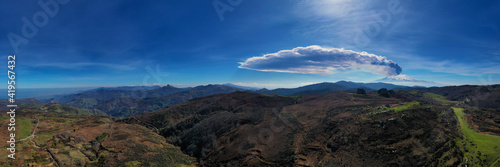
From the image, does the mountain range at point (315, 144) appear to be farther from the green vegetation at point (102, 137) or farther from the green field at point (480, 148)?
the green vegetation at point (102, 137)

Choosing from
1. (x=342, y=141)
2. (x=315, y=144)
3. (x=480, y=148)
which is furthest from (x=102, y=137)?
(x=480, y=148)

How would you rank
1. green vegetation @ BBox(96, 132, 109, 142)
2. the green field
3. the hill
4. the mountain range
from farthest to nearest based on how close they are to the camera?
green vegetation @ BBox(96, 132, 109, 142) → the hill → the mountain range → the green field

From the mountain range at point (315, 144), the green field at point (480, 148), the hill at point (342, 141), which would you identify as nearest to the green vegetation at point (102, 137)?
the mountain range at point (315, 144)

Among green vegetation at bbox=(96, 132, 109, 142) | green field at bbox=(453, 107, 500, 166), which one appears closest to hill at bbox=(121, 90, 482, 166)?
green field at bbox=(453, 107, 500, 166)

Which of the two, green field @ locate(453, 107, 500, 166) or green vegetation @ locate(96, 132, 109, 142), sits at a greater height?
green field @ locate(453, 107, 500, 166)

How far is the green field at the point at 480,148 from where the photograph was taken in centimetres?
1550

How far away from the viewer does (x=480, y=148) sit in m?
17.1

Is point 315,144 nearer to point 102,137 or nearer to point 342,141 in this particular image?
point 342,141

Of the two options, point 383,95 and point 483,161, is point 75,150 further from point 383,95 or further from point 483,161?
point 383,95

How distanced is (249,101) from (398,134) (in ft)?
243

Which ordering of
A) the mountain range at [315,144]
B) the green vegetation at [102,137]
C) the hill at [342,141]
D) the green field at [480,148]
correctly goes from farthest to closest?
the green vegetation at [102,137], the hill at [342,141], the mountain range at [315,144], the green field at [480,148]

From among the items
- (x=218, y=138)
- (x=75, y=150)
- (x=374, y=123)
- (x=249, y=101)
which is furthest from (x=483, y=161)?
(x=249, y=101)

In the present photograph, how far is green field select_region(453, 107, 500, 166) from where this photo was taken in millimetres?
15498

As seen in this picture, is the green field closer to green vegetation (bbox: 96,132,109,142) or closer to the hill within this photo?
the hill
